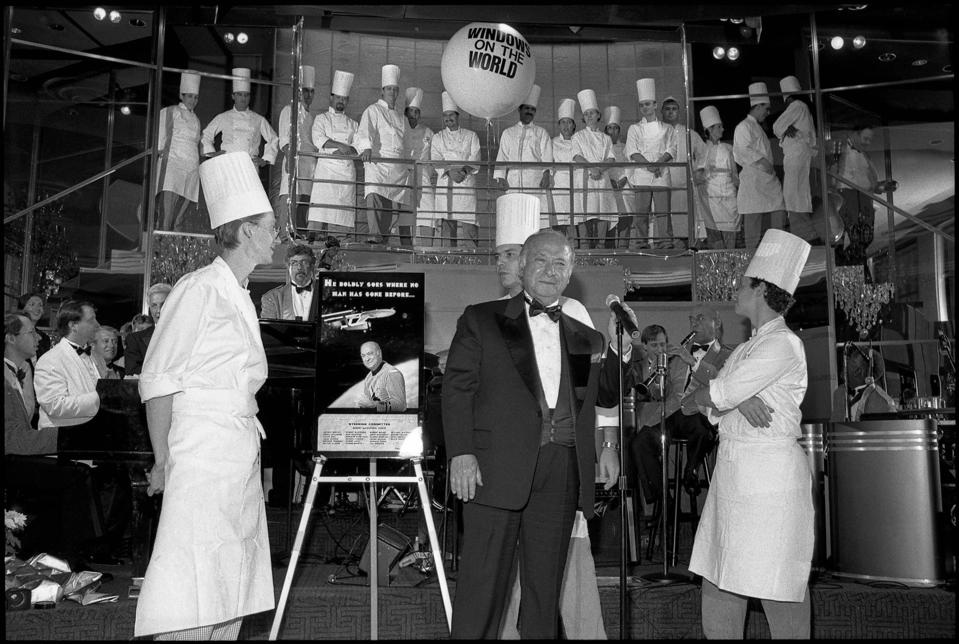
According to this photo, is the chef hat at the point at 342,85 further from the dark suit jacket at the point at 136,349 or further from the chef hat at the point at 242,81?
the dark suit jacket at the point at 136,349

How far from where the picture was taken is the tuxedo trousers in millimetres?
2590

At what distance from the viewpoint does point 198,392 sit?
234 centimetres

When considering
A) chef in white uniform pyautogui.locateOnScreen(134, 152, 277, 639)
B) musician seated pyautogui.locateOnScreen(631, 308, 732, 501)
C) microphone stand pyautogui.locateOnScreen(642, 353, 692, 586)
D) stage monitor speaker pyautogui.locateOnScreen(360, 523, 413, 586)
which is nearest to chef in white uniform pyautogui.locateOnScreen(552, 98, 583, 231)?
musician seated pyautogui.locateOnScreen(631, 308, 732, 501)

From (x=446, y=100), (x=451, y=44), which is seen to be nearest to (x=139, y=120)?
(x=446, y=100)

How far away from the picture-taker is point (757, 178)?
8570 millimetres

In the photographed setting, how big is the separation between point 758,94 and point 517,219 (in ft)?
19.7

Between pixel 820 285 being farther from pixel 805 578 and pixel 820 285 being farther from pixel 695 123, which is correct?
pixel 805 578

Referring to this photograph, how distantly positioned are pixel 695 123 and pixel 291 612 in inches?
288

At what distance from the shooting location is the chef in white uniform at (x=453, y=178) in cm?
867

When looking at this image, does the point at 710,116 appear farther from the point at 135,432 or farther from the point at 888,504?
the point at 135,432

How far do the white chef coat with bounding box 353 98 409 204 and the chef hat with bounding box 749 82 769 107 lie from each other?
3585 millimetres

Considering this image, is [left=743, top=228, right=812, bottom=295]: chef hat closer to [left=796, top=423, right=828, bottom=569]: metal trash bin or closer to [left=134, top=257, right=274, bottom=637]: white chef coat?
[left=796, top=423, right=828, bottom=569]: metal trash bin

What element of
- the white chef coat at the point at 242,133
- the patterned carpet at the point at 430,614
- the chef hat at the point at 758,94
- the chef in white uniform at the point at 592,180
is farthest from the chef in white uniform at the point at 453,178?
the patterned carpet at the point at 430,614

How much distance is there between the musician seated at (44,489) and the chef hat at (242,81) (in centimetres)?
510
